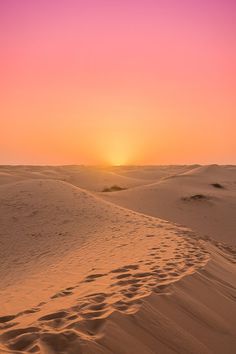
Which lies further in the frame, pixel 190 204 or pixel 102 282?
pixel 190 204

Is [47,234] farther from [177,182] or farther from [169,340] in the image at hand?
[177,182]

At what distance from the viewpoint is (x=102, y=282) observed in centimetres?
553

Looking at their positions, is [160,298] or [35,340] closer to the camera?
[35,340]

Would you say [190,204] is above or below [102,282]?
above

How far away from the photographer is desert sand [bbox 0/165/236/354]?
3846 mm

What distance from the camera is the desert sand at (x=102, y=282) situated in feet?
12.6

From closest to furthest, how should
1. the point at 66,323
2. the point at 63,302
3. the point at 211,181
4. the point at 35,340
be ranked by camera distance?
the point at 35,340 → the point at 66,323 → the point at 63,302 → the point at 211,181

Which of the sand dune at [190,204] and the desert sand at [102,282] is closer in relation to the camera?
the desert sand at [102,282]

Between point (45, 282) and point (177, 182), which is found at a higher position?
point (177, 182)

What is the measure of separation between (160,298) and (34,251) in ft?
Result: 15.3

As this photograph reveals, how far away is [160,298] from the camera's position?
187 inches

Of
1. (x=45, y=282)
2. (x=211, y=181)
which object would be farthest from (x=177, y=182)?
(x=45, y=282)

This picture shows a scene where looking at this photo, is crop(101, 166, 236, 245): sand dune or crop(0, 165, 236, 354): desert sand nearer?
crop(0, 165, 236, 354): desert sand

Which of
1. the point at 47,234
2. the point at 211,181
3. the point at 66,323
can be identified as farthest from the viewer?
the point at 211,181
